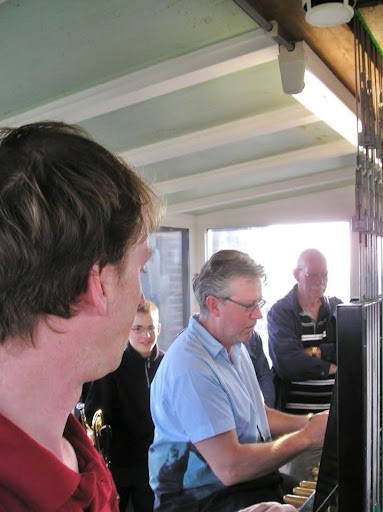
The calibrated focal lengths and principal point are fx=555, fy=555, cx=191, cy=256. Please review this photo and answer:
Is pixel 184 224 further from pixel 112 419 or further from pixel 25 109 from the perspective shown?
pixel 25 109

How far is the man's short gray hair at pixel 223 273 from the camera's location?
78.2 inches

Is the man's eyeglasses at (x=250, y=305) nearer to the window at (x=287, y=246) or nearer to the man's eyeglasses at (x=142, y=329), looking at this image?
the man's eyeglasses at (x=142, y=329)

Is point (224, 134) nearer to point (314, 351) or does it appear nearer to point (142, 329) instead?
point (142, 329)

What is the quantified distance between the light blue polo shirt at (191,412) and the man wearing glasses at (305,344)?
1.36 metres

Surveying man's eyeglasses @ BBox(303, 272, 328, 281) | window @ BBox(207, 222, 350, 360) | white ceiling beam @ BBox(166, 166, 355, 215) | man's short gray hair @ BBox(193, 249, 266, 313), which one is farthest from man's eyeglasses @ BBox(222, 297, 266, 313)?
window @ BBox(207, 222, 350, 360)

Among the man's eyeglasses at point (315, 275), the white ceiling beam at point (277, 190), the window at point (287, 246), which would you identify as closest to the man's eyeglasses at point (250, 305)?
the man's eyeglasses at point (315, 275)

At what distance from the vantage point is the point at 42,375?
746 mm

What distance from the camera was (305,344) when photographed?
329 centimetres

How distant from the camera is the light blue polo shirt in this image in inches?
65.4

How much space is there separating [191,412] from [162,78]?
1108 mm

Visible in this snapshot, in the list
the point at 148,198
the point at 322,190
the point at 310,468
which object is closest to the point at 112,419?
the point at 310,468

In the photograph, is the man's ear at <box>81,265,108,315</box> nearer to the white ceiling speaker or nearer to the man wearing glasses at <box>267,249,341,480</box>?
the white ceiling speaker

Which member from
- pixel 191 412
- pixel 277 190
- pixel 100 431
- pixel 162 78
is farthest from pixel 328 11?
pixel 277 190

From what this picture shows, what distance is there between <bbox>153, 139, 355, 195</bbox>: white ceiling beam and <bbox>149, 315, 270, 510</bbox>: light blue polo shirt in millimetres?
1648
